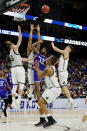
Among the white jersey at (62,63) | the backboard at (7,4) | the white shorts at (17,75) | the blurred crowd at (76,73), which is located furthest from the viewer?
the blurred crowd at (76,73)

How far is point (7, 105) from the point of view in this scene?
29.5 feet

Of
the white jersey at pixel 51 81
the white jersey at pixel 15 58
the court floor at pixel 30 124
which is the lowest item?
the court floor at pixel 30 124

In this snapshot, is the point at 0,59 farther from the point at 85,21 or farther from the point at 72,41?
the point at 85,21

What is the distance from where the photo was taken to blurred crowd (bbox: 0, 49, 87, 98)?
48.9ft

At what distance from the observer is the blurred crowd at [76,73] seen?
48.9 ft

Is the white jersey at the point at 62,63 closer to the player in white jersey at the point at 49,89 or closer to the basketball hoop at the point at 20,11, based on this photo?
the player in white jersey at the point at 49,89

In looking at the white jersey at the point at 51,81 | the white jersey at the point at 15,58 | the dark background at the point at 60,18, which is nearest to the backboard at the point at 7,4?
the white jersey at the point at 15,58

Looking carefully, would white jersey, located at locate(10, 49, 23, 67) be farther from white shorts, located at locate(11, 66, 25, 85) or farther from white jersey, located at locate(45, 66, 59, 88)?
white jersey, located at locate(45, 66, 59, 88)

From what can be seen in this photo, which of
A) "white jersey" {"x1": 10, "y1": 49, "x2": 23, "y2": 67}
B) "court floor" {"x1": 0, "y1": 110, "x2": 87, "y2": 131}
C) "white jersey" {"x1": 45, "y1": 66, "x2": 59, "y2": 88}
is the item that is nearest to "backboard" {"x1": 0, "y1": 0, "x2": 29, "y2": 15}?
"white jersey" {"x1": 10, "y1": 49, "x2": 23, "y2": 67}

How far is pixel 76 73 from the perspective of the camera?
20.4 m

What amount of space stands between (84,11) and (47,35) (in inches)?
229

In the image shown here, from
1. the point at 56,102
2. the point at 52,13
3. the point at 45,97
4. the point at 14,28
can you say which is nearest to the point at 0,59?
the point at 14,28

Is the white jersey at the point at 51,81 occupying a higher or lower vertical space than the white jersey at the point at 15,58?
lower

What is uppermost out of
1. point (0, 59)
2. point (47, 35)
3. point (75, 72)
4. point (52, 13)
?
point (52, 13)
